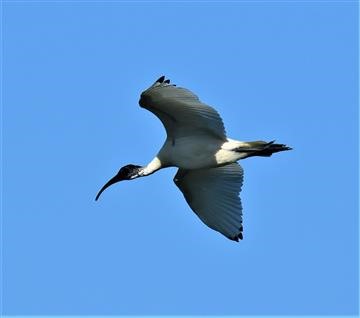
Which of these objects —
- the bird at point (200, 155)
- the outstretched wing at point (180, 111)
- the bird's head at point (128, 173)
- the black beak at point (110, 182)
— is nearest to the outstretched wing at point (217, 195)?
the bird at point (200, 155)

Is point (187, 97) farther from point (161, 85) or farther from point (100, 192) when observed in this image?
point (100, 192)

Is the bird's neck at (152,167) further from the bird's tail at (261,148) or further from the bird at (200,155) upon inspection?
the bird's tail at (261,148)

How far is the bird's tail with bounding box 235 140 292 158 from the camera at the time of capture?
1780 cm

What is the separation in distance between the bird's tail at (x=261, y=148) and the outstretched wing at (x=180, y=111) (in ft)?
1.07

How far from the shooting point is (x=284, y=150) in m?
17.8

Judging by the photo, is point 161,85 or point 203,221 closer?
point 161,85

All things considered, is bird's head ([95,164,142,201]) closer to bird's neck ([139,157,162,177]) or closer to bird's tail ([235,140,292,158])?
bird's neck ([139,157,162,177])

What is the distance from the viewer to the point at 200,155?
18.0 m

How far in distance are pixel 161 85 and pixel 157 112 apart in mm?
645

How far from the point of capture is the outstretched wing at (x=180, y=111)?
17.3 m

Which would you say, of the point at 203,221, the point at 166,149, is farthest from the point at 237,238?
the point at 166,149

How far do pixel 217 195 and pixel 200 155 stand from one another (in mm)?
1257

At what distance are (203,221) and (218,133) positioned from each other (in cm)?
163

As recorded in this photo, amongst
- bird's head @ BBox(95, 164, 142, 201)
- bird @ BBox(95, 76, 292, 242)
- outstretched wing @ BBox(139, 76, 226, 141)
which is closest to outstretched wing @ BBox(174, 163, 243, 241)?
bird @ BBox(95, 76, 292, 242)
